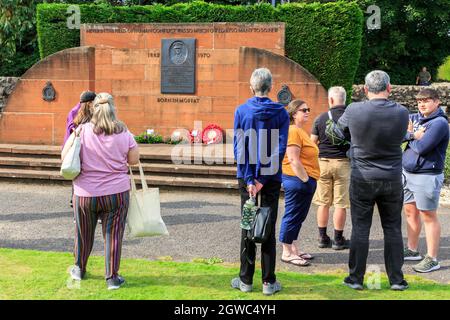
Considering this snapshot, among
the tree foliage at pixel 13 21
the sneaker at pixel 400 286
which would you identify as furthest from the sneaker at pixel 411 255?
the tree foliage at pixel 13 21

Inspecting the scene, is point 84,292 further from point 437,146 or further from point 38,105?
point 38,105

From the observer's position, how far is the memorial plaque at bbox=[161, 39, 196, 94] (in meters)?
11.8

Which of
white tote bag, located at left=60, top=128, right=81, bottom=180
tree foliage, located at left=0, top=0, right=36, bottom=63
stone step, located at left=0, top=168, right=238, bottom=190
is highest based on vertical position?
tree foliage, located at left=0, top=0, right=36, bottom=63

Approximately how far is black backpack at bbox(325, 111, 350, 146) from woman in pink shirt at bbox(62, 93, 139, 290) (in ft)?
6.53

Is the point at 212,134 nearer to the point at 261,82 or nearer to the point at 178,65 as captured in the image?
the point at 178,65

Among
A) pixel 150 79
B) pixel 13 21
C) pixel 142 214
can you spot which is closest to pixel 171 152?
pixel 150 79

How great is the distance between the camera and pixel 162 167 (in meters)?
9.78

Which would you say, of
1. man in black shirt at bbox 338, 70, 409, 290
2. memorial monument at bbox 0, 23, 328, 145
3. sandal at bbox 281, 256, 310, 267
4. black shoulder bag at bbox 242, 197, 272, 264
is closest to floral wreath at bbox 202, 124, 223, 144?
memorial monument at bbox 0, 23, 328, 145

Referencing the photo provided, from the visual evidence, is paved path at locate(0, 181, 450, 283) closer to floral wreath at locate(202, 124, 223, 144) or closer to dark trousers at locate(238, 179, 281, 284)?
dark trousers at locate(238, 179, 281, 284)

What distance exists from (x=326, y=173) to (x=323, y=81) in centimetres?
695

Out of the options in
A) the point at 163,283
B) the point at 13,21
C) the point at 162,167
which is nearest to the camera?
the point at 163,283

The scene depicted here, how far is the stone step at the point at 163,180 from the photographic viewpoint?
30.4ft

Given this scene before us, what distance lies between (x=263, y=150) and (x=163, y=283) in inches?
59.7

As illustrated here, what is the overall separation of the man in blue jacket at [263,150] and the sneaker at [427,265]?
5.66ft
